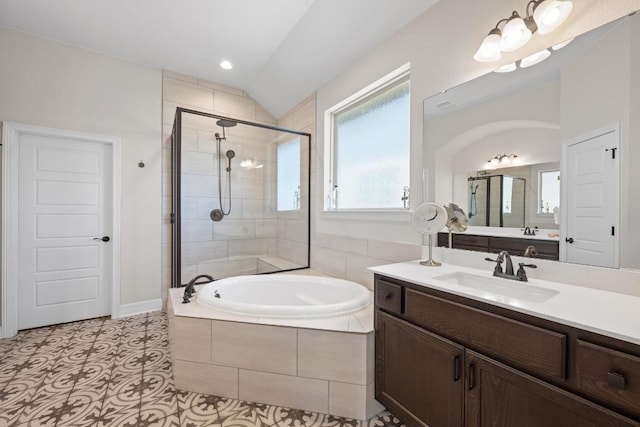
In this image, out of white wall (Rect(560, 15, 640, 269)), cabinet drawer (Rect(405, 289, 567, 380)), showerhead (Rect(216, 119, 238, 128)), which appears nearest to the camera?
cabinet drawer (Rect(405, 289, 567, 380))

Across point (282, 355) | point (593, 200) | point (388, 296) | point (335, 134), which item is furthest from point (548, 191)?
point (335, 134)

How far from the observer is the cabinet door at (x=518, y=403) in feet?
2.74

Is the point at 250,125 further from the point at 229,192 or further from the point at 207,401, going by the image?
the point at 207,401

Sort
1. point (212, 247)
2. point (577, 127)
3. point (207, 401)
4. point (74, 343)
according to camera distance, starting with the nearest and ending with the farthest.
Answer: point (577, 127)
point (207, 401)
point (74, 343)
point (212, 247)

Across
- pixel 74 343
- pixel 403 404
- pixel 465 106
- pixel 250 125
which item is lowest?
pixel 74 343

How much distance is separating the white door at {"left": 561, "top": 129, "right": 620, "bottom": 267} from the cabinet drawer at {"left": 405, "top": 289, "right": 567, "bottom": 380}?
596 mm

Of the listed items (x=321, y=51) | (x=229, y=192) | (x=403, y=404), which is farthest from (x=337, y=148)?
(x=403, y=404)

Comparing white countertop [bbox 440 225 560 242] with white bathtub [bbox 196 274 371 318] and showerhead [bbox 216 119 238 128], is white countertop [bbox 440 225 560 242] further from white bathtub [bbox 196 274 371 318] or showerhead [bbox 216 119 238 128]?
showerhead [bbox 216 119 238 128]

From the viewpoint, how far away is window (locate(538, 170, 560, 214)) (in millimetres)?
1359

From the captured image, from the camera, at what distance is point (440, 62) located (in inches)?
73.8

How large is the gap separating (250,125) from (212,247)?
4.56 feet

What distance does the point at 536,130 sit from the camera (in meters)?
1.44

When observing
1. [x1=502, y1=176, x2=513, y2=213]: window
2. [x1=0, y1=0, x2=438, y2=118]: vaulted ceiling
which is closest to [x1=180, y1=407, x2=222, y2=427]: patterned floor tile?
[x1=502, y1=176, x2=513, y2=213]: window

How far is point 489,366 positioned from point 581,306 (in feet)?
1.29
